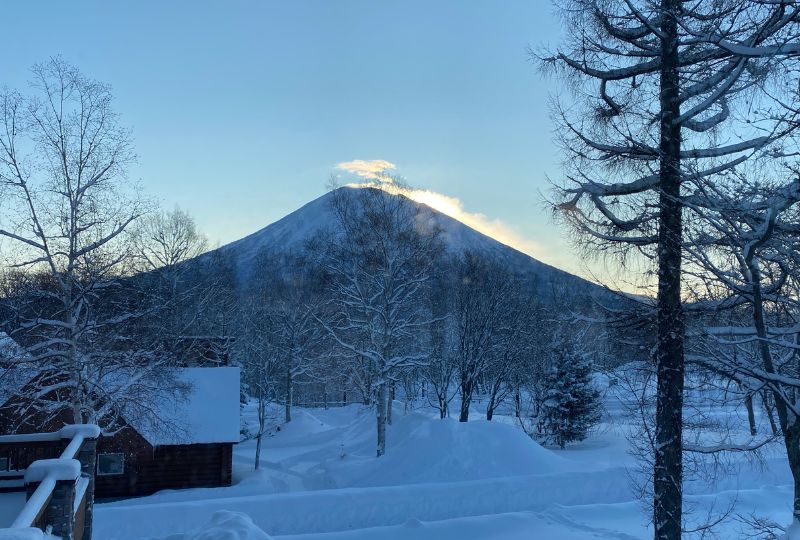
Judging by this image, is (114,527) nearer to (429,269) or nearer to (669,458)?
(669,458)

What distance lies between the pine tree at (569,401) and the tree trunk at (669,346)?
22.5 metres

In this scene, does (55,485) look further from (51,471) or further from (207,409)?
(207,409)

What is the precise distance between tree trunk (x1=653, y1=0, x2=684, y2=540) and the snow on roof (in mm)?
17170

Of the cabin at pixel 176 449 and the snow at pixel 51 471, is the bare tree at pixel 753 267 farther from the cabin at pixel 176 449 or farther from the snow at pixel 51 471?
the cabin at pixel 176 449

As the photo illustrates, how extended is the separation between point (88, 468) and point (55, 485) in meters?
3.58

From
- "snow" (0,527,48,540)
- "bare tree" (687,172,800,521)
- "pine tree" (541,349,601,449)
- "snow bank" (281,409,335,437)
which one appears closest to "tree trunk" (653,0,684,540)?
"bare tree" (687,172,800,521)

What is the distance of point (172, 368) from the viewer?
1739cm

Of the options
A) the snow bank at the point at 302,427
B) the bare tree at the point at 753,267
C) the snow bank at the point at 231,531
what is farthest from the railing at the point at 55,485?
the snow bank at the point at 302,427

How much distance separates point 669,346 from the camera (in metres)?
8.00

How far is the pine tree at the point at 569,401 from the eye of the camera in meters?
30.1

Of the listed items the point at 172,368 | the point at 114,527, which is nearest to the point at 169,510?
the point at 114,527

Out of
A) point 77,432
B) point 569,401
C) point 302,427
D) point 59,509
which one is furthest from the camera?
point 302,427

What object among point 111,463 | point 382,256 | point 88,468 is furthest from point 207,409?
point 88,468

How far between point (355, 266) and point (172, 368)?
9.08 m
